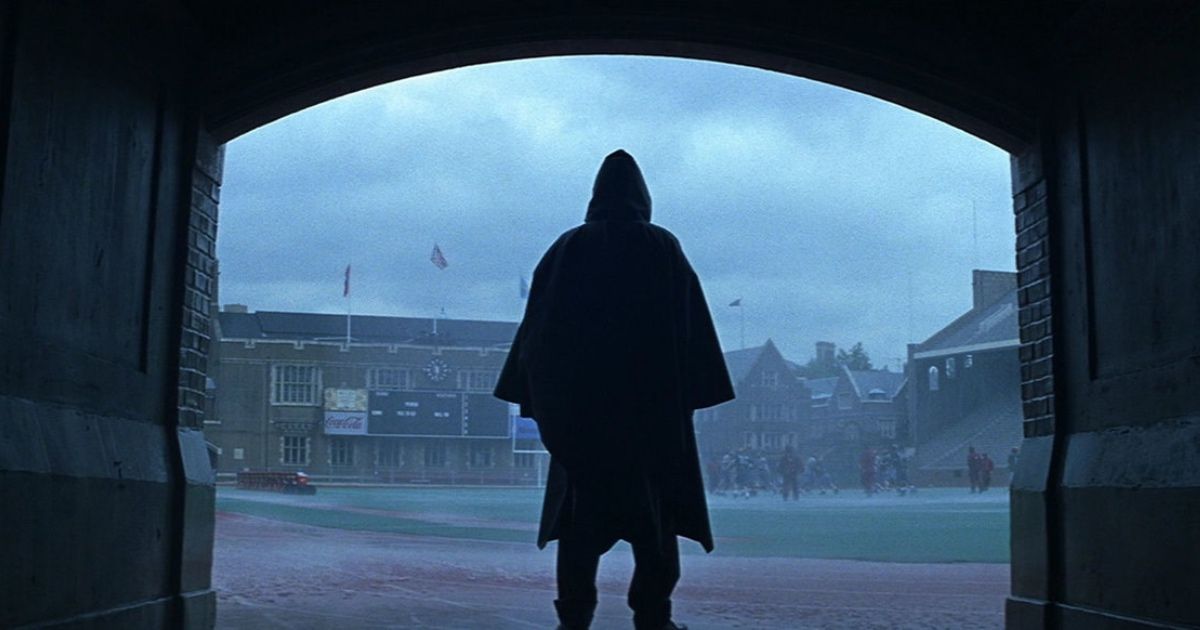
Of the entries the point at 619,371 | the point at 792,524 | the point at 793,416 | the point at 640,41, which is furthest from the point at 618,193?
the point at 793,416

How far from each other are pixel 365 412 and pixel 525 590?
1673 inches

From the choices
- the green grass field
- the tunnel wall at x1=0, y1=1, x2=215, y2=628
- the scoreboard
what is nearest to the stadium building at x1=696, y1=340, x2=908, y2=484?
the scoreboard

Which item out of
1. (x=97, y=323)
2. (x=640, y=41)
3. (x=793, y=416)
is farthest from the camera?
(x=793, y=416)

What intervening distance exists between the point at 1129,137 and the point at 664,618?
2.48 metres

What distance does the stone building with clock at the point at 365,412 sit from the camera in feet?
162

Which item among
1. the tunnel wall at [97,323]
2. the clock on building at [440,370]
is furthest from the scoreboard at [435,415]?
the tunnel wall at [97,323]

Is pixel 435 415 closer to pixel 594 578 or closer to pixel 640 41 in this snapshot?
pixel 640 41

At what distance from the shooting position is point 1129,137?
459 centimetres

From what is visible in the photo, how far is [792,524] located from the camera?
63.9 feet

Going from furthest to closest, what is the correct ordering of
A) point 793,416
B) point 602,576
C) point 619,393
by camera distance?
1. point 793,416
2. point 602,576
3. point 619,393

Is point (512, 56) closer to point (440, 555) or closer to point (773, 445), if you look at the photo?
point (440, 555)

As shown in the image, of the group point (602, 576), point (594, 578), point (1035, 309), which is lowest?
point (602, 576)

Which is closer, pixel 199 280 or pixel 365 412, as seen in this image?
pixel 199 280

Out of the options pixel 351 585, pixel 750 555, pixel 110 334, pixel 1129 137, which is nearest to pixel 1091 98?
pixel 1129 137
